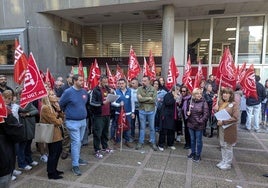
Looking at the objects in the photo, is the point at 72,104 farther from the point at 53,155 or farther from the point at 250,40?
the point at 250,40

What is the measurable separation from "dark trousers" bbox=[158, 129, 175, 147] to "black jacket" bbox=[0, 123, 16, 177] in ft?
13.6

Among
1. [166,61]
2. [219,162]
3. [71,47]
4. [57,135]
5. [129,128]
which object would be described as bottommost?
[219,162]

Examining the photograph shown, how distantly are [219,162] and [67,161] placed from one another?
345 cm

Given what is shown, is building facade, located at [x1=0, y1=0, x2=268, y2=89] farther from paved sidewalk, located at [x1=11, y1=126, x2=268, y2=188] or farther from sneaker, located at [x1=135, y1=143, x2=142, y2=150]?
paved sidewalk, located at [x1=11, y1=126, x2=268, y2=188]

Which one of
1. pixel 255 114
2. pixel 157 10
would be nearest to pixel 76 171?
pixel 255 114

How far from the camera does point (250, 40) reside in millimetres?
13688

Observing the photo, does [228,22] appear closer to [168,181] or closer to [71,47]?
[71,47]

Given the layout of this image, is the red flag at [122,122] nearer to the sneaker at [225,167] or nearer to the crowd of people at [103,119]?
the crowd of people at [103,119]

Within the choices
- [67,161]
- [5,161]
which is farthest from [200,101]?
[5,161]

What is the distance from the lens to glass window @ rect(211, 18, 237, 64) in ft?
45.4

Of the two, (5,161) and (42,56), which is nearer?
(5,161)

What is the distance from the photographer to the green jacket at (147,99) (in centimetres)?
603

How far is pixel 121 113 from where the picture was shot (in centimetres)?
620

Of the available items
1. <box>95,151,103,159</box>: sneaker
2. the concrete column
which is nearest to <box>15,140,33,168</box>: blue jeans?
<box>95,151,103,159</box>: sneaker
